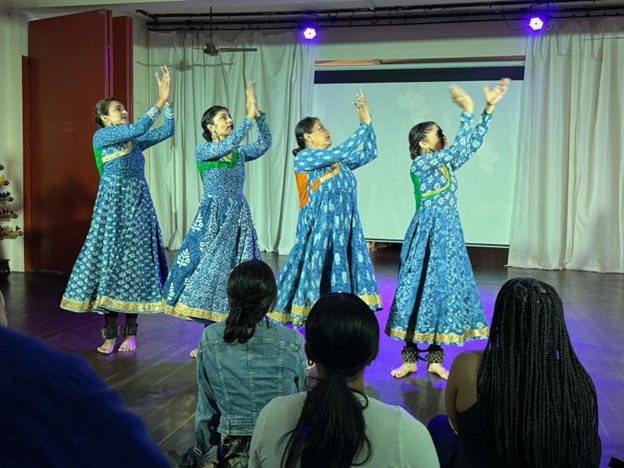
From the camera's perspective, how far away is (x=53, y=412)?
357 mm

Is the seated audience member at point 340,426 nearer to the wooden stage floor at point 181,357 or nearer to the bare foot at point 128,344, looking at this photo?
the wooden stage floor at point 181,357

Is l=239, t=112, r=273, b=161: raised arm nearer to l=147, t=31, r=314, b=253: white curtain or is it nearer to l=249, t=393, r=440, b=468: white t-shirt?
l=249, t=393, r=440, b=468: white t-shirt

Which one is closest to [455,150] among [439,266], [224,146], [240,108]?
[439,266]

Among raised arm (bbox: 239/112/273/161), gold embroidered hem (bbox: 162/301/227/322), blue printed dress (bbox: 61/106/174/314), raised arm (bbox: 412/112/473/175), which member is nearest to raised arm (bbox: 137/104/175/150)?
blue printed dress (bbox: 61/106/174/314)

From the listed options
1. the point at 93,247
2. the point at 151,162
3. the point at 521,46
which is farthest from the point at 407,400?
the point at 151,162

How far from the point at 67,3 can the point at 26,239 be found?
234 centimetres

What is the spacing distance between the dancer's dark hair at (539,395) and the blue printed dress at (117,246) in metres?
2.58

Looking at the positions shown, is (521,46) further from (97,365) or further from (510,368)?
(510,368)

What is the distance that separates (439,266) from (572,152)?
195 inches

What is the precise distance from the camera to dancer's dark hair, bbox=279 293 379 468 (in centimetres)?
99

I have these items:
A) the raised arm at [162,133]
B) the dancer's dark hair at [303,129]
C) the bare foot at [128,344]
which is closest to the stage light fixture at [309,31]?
the raised arm at [162,133]

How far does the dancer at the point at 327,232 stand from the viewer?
3.09 meters

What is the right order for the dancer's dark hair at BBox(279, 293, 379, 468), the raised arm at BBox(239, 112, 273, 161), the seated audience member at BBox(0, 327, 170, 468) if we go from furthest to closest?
1. the raised arm at BBox(239, 112, 273, 161)
2. the dancer's dark hair at BBox(279, 293, 379, 468)
3. the seated audience member at BBox(0, 327, 170, 468)

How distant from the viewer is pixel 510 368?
1.21m
